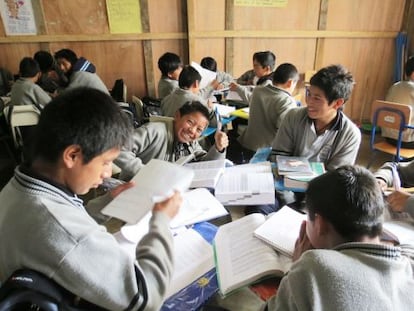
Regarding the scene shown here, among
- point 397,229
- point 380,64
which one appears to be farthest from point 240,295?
point 380,64

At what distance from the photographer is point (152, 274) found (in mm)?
785

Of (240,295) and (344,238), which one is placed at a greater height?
(344,238)

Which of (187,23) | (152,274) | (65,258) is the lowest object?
(152,274)

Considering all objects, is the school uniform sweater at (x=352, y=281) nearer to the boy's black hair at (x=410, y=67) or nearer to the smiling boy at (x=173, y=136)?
the smiling boy at (x=173, y=136)

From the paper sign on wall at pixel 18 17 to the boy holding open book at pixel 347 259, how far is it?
4312 millimetres

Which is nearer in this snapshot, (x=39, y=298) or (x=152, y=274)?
(x=39, y=298)

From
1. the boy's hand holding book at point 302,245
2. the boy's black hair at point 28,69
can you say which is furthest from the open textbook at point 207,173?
the boy's black hair at point 28,69

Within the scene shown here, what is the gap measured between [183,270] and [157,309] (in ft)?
0.61

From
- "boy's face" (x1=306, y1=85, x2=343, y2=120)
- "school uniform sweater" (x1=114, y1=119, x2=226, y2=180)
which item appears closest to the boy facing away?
"school uniform sweater" (x1=114, y1=119, x2=226, y2=180)

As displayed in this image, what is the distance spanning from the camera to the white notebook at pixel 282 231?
101 centimetres

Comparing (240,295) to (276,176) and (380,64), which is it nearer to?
(276,176)

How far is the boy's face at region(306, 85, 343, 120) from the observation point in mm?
1747

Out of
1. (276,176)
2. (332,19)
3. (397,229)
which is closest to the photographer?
(397,229)

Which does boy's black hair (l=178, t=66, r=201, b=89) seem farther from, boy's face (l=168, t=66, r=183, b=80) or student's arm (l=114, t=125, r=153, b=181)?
student's arm (l=114, t=125, r=153, b=181)
